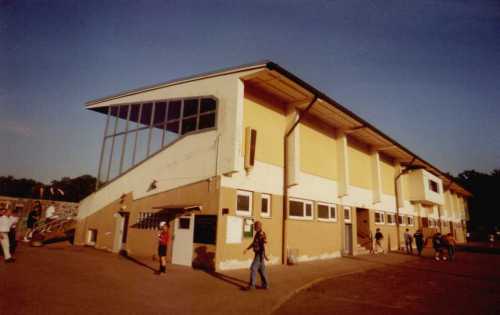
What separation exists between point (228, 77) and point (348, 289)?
8974 mm

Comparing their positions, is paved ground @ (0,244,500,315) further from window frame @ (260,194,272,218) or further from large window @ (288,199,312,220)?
large window @ (288,199,312,220)

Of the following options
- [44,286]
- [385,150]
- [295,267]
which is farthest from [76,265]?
[385,150]

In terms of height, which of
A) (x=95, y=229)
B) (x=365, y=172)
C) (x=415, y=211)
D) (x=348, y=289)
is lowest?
(x=348, y=289)

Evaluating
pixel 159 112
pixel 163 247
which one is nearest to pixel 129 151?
pixel 159 112

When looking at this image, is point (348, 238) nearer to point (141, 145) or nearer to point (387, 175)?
point (387, 175)

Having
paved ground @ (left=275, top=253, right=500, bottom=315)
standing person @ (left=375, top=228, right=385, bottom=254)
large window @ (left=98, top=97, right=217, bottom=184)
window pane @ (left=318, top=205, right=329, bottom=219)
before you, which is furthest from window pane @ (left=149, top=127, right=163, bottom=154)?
standing person @ (left=375, top=228, right=385, bottom=254)

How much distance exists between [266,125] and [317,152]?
4449mm

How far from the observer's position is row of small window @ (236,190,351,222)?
12.0 meters

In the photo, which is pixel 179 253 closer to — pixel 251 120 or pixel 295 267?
pixel 295 267

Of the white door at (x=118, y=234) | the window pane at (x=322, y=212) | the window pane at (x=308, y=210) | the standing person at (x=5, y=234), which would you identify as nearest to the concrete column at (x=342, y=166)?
the window pane at (x=322, y=212)

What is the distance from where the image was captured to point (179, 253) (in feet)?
39.2

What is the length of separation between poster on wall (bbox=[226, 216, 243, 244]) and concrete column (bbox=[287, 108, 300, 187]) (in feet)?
11.4

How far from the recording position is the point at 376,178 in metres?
21.6

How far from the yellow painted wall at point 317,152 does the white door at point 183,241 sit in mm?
6406
